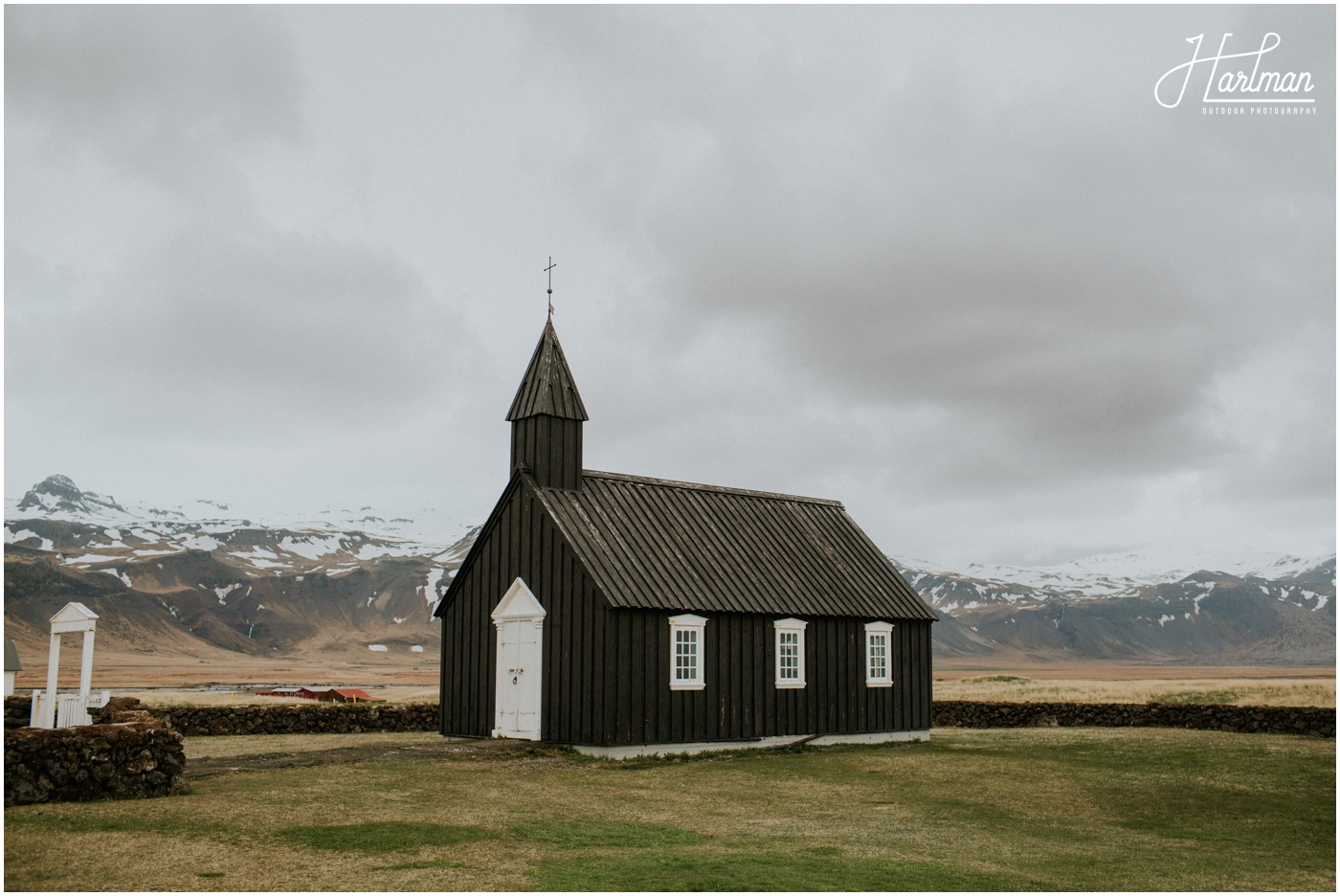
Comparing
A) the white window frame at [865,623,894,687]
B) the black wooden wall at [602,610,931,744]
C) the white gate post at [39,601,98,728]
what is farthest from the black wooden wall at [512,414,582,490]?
the white gate post at [39,601,98,728]

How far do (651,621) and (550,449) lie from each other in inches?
200

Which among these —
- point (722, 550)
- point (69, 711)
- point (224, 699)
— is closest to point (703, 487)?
point (722, 550)

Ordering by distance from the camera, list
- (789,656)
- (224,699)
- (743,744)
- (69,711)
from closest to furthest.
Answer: (69,711), (743,744), (789,656), (224,699)

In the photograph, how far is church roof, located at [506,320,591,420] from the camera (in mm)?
28031

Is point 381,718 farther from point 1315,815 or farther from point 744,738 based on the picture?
point 1315,815

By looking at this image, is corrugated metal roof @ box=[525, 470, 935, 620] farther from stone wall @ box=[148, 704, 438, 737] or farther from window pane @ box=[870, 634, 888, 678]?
stone wall @ box=[148, 704, 438, 737]

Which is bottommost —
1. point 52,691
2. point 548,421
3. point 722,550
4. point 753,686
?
point 753,686

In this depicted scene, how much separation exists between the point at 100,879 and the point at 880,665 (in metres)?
22.4

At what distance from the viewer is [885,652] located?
30.7 metres

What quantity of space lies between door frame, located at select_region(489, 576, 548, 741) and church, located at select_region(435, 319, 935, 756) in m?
0.04

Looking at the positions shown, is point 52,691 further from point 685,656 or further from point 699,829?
point 699,829

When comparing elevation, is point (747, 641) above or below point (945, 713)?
above

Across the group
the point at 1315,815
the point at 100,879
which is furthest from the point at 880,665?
the point at 100,879

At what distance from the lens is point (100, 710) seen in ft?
84.9
